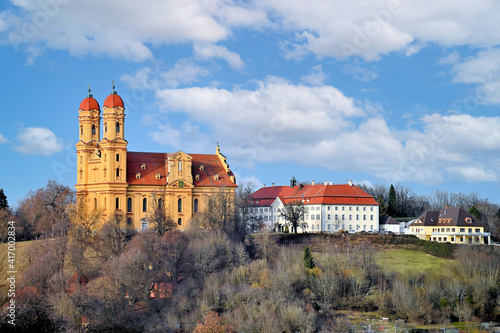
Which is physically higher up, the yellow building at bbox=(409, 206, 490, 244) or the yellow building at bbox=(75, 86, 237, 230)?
the yellow building at bbox=(75, 86, 237, 230)

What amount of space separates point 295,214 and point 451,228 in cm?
1799

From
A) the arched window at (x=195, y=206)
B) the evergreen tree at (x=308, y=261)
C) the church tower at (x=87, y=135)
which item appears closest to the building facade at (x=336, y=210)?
the arched window at (x=195, y=206)

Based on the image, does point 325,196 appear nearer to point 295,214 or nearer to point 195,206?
point 295,214

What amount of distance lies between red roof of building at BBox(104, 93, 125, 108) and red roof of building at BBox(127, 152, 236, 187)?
21.3ft

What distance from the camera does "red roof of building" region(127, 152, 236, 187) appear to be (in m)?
68.8

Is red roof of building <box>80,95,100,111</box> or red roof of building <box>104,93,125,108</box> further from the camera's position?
red roof of building <box>80,95,100,111</box>

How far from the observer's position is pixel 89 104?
69.1 meters

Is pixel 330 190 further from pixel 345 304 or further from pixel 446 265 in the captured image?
pixel 345 304

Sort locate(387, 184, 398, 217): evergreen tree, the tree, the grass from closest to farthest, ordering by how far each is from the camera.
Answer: the grass
the tree
locate(387, 184, 398, 217): evergreen tree

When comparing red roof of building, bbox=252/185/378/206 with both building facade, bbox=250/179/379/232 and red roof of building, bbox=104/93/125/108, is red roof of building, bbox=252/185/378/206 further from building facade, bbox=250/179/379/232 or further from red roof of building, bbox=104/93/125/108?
red roof of building, bbox=104/93/125/108

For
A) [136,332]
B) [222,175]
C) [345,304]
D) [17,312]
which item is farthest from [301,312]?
[222,175]

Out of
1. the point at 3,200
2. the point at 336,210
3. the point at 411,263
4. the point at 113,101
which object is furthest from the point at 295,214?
the point at 3,200

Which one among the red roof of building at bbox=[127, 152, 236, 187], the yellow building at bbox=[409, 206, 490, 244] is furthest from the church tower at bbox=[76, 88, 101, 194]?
the yellow building at bbox=[409, 206, 490, 244]

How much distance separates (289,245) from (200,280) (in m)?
13.7
